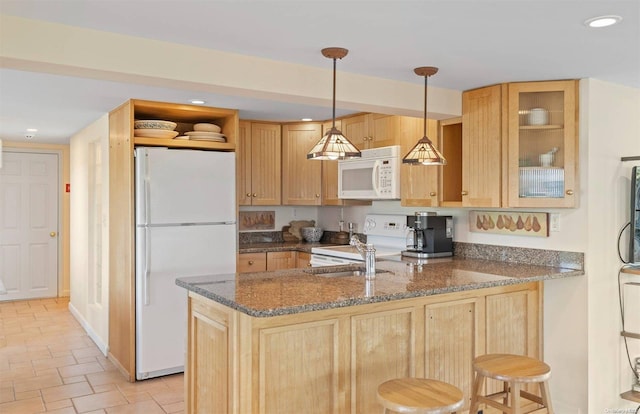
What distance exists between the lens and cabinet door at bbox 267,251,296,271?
500 cm

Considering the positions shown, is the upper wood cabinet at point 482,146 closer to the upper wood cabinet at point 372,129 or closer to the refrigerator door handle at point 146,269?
the upper wood cabinet at point 372,129

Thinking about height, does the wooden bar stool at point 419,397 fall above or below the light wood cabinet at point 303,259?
below

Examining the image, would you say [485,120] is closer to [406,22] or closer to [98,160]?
[406,22]

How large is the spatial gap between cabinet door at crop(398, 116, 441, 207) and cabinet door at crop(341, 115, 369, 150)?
447mm

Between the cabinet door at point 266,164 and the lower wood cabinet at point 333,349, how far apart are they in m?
2.50

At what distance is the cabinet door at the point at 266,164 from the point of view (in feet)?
17.0

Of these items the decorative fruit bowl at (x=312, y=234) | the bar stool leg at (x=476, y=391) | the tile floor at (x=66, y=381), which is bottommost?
the tile floor at (x=66, y=381)

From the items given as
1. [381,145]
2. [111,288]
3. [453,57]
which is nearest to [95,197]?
[111,288]

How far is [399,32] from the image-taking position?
7.89ft

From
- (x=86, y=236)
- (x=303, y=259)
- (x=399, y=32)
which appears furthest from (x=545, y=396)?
(x=86, y=236)

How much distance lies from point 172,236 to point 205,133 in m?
0.93

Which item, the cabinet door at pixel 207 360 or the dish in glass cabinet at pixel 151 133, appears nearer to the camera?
the cabinet door at pixel 207 360

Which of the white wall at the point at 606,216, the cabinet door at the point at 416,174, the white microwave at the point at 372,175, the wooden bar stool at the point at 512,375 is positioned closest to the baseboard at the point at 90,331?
the white microwave at the point at 372,175

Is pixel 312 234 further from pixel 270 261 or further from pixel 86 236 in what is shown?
pixel 86 236
